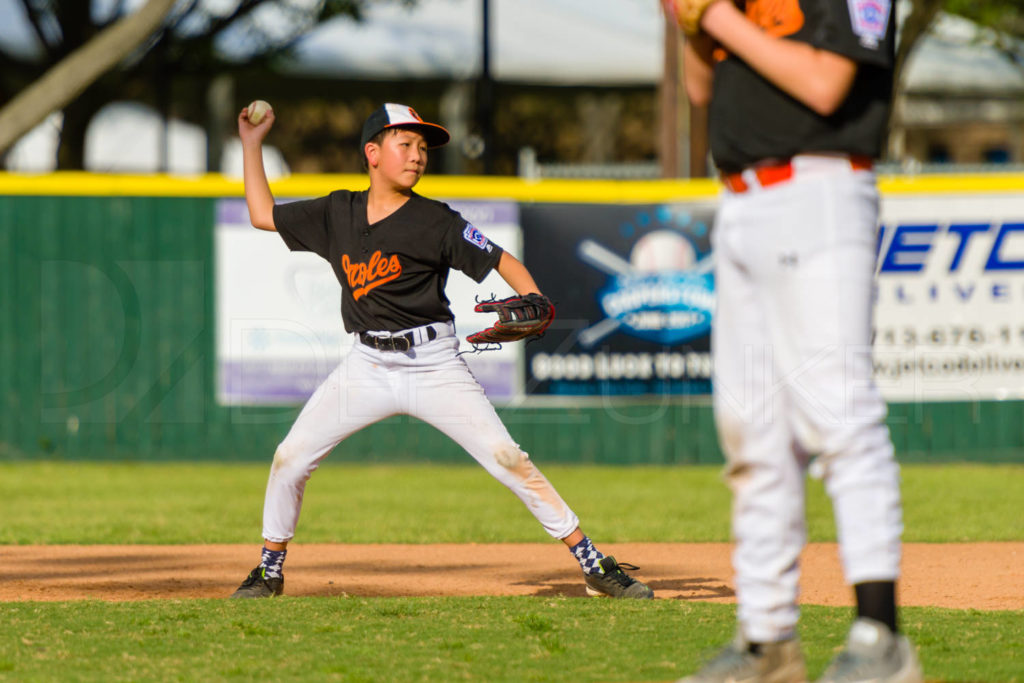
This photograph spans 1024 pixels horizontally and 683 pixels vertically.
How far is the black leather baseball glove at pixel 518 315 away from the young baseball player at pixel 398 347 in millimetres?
164

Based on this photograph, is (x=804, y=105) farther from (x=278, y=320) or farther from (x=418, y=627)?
(x=278, y=320)

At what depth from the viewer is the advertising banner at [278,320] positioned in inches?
417

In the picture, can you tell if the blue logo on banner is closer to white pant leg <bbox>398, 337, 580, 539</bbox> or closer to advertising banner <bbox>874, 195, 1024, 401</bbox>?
advertising banner <bbox>874, 195, 1024, 401</bbox>

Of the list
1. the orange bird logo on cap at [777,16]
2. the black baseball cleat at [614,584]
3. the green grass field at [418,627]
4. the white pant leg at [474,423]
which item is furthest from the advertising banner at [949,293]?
the orange bird logo on cap at [777,16]

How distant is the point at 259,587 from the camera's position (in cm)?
508

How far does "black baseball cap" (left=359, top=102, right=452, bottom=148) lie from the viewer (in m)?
5.05

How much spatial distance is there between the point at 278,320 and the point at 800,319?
817 cm

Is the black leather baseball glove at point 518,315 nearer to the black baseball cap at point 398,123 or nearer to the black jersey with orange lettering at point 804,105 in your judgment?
the black baseball cap at point 398,123

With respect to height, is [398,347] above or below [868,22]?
below

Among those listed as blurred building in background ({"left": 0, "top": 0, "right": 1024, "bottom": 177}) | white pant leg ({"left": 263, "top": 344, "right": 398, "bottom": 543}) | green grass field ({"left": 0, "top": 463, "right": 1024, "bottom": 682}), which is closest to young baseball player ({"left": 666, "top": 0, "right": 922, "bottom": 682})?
green grass field ({"left": 0, "top": 463, "right": 1024, "bottom": 682})

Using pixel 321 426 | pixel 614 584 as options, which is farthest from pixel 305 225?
pixel 614 584

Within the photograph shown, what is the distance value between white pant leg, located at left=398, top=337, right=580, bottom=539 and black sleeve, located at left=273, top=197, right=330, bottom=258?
598 mm

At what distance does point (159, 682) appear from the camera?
138 inches

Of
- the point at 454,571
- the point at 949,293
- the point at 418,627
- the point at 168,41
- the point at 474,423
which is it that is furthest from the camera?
the point at 168,41
